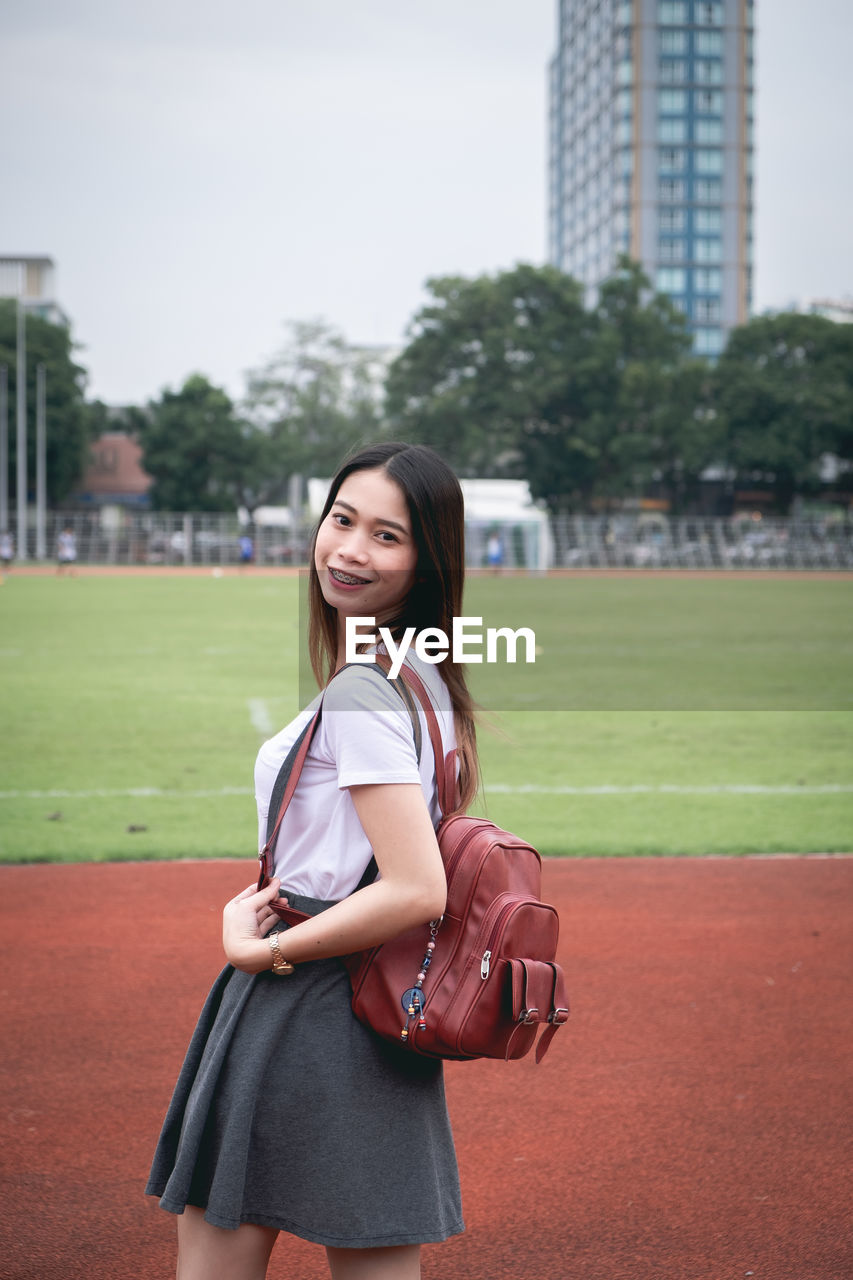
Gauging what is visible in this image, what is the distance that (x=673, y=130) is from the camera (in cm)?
10375

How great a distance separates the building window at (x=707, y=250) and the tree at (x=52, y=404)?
2310 inches

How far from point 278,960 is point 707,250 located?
360 feet

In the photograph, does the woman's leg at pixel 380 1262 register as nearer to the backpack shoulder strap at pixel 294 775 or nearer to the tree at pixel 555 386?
the backpack shoulder strap at pixel 294 775

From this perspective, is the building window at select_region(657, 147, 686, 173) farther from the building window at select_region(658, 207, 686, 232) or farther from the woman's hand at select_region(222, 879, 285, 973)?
the woman's hand at select_region(222, 879, 285, 973)

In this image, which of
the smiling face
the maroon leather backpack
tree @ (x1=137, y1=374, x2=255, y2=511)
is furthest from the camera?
tree @ (x1=137, y1=374, x2=255, y2=511)

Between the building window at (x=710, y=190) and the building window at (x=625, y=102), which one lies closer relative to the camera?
the building window at (x=710, y=190)

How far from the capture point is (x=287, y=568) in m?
53.8

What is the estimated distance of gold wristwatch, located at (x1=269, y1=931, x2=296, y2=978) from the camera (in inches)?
74.4

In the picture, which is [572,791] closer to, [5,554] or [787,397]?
[5,554]

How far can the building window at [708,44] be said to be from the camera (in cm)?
10331

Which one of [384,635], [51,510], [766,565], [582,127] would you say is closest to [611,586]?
[766,565]

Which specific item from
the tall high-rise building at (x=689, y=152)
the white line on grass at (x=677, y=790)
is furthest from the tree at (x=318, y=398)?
the white line on grass at (x=677, y=790)

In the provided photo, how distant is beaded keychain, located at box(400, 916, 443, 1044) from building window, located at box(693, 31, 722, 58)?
374ft

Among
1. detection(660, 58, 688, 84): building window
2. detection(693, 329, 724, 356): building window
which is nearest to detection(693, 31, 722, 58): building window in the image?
detection(660, 58, 688, 84): building window
